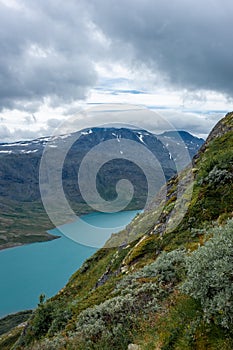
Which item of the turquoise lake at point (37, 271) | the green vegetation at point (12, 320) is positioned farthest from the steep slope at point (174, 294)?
the turquoise lake at point (37, 271)

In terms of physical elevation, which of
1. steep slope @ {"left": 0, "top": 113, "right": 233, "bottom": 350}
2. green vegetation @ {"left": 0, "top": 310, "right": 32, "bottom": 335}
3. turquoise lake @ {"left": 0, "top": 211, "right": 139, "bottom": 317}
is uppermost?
turquoise lake @ {"left": 0, "top": 211, "right": 139, "bottom": 317}

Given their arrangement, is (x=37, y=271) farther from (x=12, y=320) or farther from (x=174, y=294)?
(x=174, y=294)

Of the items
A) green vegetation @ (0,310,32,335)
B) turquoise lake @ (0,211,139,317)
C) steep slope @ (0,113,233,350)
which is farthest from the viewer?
turquoise lake @ (0,211,139,317)

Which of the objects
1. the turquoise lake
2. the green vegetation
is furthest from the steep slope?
the turquoise lake

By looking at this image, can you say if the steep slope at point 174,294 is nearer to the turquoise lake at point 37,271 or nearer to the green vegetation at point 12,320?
the green vegetation at point 12,320

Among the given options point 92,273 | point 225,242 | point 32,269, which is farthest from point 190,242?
point 32,269

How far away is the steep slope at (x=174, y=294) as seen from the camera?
6.58m

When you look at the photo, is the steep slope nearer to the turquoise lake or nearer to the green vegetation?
the green vegetation

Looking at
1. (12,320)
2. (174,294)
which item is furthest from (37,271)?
(174,294)

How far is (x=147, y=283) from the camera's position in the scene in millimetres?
11297

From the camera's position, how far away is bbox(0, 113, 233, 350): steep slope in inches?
259

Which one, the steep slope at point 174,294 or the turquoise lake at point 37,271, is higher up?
the turquoise lake at point 37,271

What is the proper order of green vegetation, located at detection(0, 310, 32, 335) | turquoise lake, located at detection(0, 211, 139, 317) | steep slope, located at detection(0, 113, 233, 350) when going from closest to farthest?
1. steep slope, located at detection(0, 113, 233, 350)
2. green vegetation, located at detection(0, 310, 32, 335)
3. turquoise lake, located at detection(0, 211, 139, 317)

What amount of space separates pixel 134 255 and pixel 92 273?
9304mm
